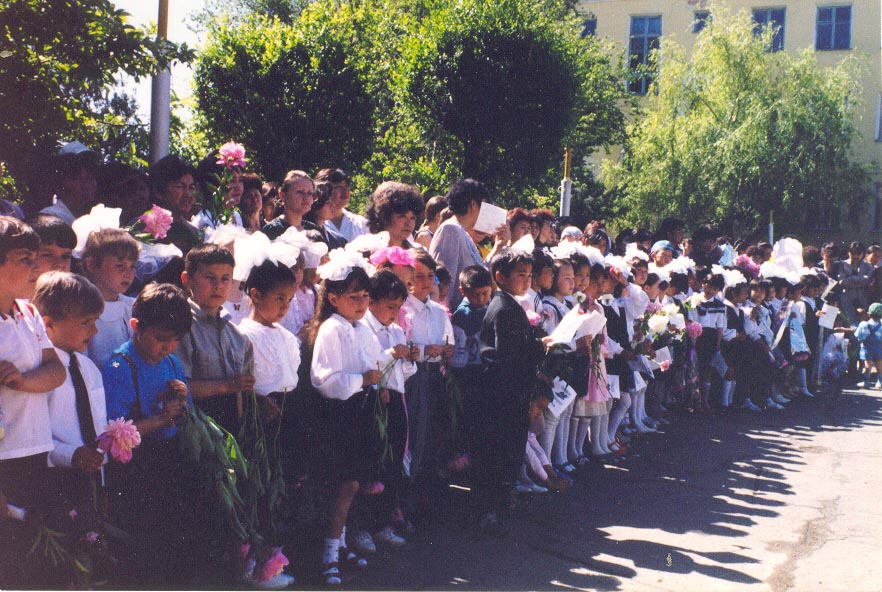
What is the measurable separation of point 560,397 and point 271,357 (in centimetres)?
360

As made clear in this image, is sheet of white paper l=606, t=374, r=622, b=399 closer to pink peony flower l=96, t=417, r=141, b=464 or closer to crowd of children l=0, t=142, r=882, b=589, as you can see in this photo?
crowd of children l=0, t=142, r=882, b=589

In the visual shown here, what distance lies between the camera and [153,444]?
4.36 meters

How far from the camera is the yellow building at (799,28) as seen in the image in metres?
32.0

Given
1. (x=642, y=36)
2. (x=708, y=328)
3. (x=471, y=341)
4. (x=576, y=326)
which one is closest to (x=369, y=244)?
(x=471, y=341)

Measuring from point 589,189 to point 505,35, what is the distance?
1592cm

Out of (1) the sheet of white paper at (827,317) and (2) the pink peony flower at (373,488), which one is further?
(1) the sheet of white paper at (827,317)

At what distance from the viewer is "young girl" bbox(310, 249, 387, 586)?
17.6 feet

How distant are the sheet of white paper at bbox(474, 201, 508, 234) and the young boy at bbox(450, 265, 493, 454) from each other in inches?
40.1

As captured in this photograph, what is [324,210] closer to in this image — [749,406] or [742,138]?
[749,406]

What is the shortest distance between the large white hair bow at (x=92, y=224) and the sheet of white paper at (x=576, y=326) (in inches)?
126

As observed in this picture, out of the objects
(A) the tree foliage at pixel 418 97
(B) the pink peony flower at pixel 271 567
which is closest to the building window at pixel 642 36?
(A) the tree foliage at pixel 418 97

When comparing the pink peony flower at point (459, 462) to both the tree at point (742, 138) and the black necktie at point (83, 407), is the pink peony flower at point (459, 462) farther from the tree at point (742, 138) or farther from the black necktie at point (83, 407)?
the tree at point (742, 138)

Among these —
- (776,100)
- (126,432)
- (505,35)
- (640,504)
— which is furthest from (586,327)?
(776,100)

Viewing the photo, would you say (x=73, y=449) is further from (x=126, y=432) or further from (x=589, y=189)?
(x=589, y=189)
